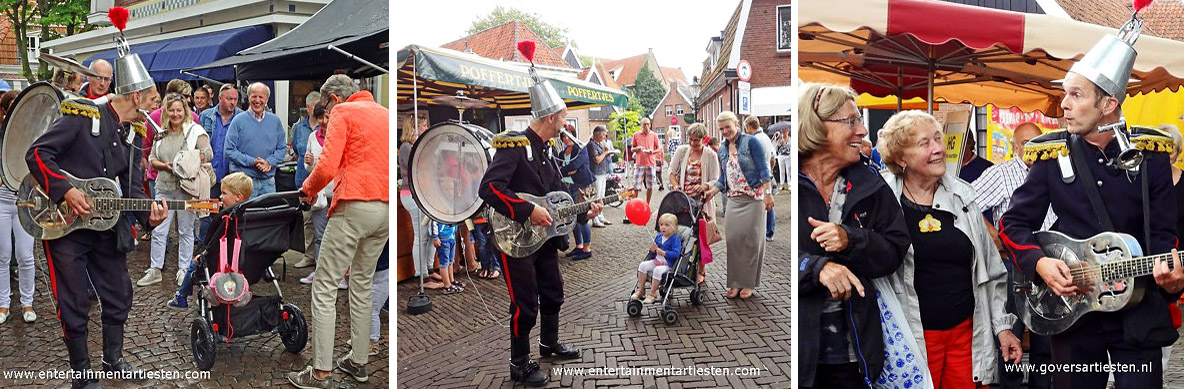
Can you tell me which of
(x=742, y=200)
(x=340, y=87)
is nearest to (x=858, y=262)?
(x=742, y=200)

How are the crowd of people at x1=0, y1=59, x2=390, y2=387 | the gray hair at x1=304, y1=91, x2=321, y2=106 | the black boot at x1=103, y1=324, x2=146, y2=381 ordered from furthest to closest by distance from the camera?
the gray hair at x1=304, y1=91, x2=321, y2=106, the black boot at x1=103, y1=324, x2=146, y2=381, the crowd of people at x1=0, y1=59, x2=390, y2=387

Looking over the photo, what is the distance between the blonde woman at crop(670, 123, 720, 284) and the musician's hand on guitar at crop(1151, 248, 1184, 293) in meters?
1.65

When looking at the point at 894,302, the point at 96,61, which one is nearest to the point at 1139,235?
the point at 894,302

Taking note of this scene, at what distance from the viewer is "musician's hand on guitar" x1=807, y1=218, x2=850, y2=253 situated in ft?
8.04

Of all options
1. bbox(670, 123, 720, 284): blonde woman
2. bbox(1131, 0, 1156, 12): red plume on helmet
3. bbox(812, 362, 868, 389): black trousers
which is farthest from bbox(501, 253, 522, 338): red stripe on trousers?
bbox(1131, 0, 1156, 12): red plume on helmet

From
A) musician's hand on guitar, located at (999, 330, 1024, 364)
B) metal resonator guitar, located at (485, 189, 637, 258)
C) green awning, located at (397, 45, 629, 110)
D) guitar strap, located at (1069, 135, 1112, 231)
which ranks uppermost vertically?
green awning, located at (397, 45, 629, 110)

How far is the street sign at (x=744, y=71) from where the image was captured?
311cm

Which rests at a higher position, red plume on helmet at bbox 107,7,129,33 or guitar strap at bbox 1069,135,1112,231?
red plume on helmet at bbox 107,7,129,33

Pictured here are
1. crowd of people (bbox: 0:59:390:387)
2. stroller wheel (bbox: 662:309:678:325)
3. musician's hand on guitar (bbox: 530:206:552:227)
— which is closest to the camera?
stroller wheel (bbox: 662:309:678:325)

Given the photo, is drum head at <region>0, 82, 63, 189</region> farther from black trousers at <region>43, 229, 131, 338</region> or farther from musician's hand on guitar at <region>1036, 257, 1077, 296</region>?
musician's hand on guitar at <region>1036, 257, 1077, 296</region>

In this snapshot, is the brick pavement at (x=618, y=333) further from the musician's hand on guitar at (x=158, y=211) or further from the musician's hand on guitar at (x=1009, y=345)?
the musician's hand on guitar at (x=158, y=211)

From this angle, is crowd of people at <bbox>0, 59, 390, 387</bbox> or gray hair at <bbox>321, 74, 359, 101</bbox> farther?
gray hair at <bbox>321, 74, 359, 101</bbox>

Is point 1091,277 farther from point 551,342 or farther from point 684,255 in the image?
point 551,342

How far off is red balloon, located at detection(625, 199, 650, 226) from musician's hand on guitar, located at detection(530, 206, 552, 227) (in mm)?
365
